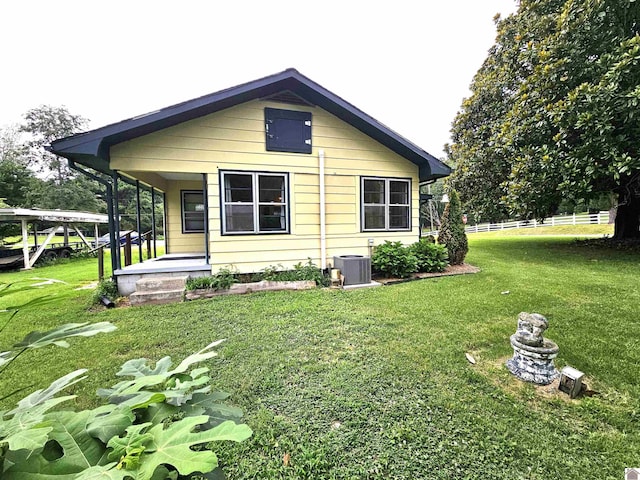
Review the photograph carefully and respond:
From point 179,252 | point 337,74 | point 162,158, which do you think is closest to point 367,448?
point 162,158

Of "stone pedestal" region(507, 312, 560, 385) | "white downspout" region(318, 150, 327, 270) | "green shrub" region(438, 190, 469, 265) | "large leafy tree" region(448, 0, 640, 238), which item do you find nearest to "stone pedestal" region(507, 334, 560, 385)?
"stone pedestal" region(507, 312, 560, 385)

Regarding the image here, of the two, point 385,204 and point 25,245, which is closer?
point 385,204

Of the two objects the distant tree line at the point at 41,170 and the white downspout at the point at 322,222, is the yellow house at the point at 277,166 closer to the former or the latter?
the white downspout at the point at 322,222

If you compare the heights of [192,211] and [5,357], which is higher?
[192,211]

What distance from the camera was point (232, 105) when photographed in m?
6.25

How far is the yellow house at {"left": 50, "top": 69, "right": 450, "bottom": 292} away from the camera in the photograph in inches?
230

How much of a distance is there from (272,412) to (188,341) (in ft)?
5.88

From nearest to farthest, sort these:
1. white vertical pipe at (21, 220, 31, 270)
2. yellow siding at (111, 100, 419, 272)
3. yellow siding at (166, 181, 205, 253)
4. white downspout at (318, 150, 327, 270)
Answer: yellow siding at (111, 100, 419, 272), white downspout at (318, 150, 327, 270), yellow siding at (166, 181, 205, 253), white vertical pipe at (21, 220, 31, 270)

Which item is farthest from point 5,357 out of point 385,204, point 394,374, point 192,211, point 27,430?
point 192,211

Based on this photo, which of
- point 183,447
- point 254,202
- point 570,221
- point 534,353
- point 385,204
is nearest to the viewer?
point 183,447

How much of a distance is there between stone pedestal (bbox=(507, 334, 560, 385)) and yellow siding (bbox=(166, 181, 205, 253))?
8.41 meters

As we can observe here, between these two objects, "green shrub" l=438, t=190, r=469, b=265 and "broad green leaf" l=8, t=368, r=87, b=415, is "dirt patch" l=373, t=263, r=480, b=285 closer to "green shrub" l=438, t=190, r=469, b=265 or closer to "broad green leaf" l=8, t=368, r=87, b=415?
"green shrub" l=438, t=190, r=469, b=265

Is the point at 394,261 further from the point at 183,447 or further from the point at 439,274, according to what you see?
the point at 183,447

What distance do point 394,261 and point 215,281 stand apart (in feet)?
13.1
